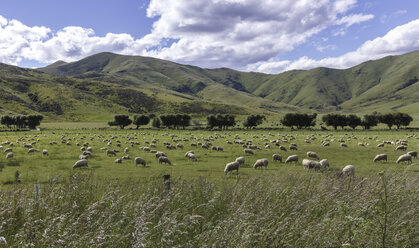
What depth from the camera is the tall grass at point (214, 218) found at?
504 centimetres

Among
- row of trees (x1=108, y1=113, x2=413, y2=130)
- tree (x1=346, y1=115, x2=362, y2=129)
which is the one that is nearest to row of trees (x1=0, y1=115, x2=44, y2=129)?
row of trees (x1=108, y1=113, x2=413, y2=130)

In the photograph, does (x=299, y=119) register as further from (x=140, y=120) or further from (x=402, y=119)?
(x=140, y=120)

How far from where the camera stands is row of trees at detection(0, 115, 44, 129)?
357ft

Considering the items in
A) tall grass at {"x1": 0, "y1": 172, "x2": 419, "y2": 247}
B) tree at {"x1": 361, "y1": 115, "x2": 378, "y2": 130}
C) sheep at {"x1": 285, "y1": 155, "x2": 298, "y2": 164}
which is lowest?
sheep at {"x1": 285, "y1": 155, "x2": 298, "y2": 164}

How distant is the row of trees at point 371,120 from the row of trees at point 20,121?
125 meters

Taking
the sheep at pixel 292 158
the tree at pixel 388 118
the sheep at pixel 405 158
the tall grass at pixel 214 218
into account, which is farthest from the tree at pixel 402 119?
the tall grass at pixel 214 218

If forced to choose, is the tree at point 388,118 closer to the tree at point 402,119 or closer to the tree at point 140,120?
the tree at point 402,119

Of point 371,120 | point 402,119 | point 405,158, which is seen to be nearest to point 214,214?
point 405,158

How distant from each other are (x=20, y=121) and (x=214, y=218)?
131132 millimetres

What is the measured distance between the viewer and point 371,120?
108 m

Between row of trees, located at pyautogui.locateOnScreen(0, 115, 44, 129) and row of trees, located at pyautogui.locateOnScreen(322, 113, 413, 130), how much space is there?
12529 centimetres

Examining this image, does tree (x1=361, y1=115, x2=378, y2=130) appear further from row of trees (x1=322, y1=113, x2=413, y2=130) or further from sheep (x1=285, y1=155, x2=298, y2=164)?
sheep (x1=285, y1=155, x2=298, y2=164)

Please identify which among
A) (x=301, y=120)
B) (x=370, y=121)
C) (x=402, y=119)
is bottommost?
(x=370, y=121)

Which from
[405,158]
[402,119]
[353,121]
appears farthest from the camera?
[353,121]
